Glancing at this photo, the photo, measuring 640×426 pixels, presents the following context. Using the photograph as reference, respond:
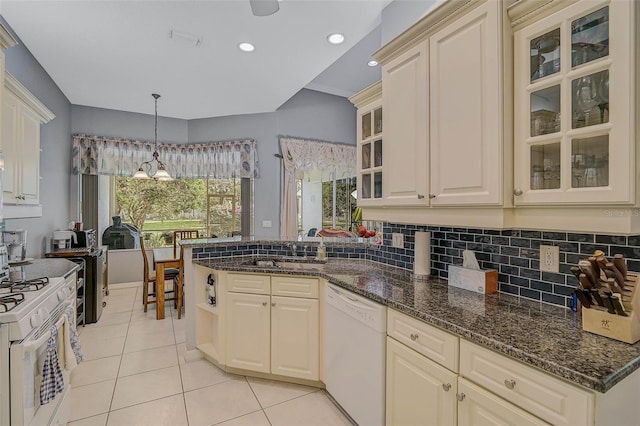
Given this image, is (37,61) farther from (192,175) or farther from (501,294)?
(501,294)

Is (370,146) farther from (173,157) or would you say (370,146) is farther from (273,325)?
(173,157)

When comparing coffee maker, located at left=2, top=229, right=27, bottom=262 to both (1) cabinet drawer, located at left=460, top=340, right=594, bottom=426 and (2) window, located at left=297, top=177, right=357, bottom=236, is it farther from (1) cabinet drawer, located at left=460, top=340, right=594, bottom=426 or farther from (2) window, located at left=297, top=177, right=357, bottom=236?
(2) window, located at left=297, top=177, right=357, bottom=236

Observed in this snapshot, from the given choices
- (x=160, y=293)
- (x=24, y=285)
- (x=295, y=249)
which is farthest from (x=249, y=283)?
(x=160, y=293)

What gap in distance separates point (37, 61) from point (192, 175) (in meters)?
2.52

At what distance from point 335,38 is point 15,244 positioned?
3.41 m

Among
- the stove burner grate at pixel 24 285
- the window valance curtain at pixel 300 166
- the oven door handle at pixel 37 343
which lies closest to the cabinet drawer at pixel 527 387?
the oven door handle at pixel 37 343

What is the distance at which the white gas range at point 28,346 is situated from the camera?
135 centimetres

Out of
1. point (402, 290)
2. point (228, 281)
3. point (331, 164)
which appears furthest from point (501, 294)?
point (331, 164)

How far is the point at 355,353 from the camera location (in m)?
1.89

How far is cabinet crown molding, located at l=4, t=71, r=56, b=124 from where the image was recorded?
2.38m

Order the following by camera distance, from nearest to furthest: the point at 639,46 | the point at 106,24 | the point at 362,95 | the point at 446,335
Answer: the point at 639,46
the point at 446,335
the point at 362,95
the point at 106,24

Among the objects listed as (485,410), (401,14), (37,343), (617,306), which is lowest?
(485,410)

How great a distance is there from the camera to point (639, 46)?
42.0 inches

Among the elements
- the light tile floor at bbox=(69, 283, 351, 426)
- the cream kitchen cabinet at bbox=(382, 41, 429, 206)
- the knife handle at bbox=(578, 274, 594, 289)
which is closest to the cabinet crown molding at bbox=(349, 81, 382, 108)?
the cream kitchen cabinet at bbox=(382, 41, 429, 206)
